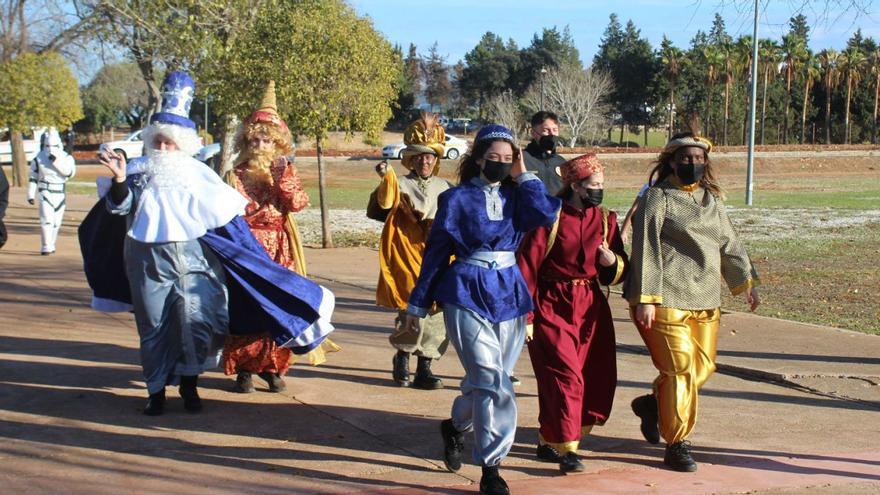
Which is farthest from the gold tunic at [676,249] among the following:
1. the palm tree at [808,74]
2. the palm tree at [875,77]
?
the palm tree at [808,74]

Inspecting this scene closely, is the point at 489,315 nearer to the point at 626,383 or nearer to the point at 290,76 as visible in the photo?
the point at 626,383

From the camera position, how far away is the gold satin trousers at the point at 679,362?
5.92m

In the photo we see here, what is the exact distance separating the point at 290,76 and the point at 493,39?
6867 cm

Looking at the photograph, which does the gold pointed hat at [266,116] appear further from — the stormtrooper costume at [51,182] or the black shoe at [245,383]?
the stormtrooper costume at [51,182]

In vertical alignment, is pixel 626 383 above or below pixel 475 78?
below

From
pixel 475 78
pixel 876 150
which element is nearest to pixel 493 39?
pixel 475 78

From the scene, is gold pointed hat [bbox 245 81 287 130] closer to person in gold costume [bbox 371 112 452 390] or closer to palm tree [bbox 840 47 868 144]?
person in gold costume [bbox 371 112 452 390]

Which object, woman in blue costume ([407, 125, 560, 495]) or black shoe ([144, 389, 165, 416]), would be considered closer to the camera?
woman in blue costume ([407, 125, 560, 495])

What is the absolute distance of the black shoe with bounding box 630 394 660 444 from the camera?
20.7ft

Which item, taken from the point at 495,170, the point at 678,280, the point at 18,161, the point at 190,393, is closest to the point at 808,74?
the point at 18,161

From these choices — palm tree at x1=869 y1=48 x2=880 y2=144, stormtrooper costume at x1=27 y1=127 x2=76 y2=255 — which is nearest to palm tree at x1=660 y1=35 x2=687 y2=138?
palm tree at x1=869 y1=48 x2=880 y2=144

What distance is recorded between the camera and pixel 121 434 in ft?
20.7

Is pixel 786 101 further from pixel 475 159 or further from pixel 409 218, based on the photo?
pixel 475 159

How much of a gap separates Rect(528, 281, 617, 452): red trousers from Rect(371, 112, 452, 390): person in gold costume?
1958mm
